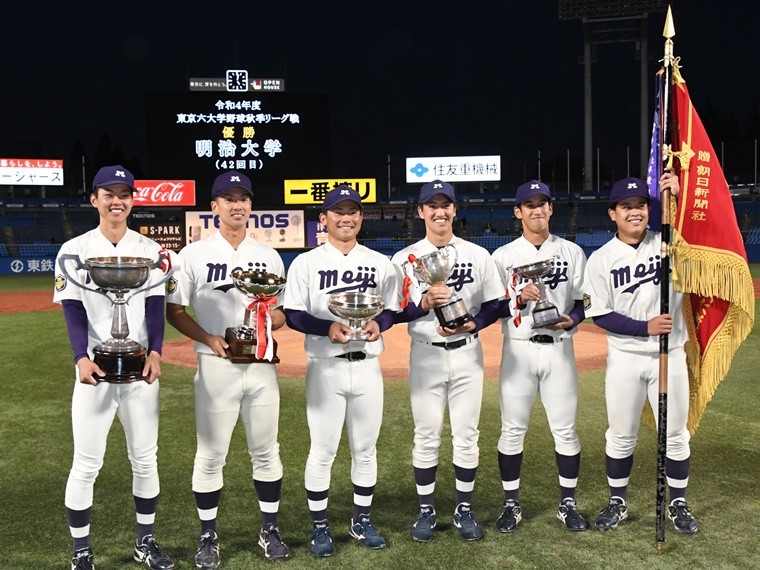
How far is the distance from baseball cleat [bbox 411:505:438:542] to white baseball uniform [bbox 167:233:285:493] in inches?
35.3

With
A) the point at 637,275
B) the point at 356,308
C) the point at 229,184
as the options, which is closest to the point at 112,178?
the point at 229,184

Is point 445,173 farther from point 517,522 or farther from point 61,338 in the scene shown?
point 517,522

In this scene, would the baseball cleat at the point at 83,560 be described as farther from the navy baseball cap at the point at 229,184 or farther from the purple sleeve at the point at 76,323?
the navy baseball cap at the point at 229,184

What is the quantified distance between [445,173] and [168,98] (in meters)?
17.5

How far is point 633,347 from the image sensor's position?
14.1 feet

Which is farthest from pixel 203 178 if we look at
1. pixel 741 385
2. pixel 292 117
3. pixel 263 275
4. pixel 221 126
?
pixel 263 275

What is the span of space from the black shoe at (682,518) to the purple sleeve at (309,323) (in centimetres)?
243

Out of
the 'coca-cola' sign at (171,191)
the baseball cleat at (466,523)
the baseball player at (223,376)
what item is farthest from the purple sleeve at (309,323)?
the 'coca-cola' sign at (171,191)

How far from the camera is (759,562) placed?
149 inches

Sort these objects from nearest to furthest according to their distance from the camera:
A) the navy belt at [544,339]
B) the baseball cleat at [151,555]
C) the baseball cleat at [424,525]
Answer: the baseball cleat at [151,555]
the baseball cleat at [424,525]
the navy belt at [544,339]

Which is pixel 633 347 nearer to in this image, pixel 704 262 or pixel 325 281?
pixel 704 262

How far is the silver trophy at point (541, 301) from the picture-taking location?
4129 mm

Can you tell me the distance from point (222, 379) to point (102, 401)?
63 cm

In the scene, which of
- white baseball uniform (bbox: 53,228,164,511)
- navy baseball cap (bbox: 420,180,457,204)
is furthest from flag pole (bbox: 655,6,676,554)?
white baseball uniform (bbox: 53,228,164,511)
